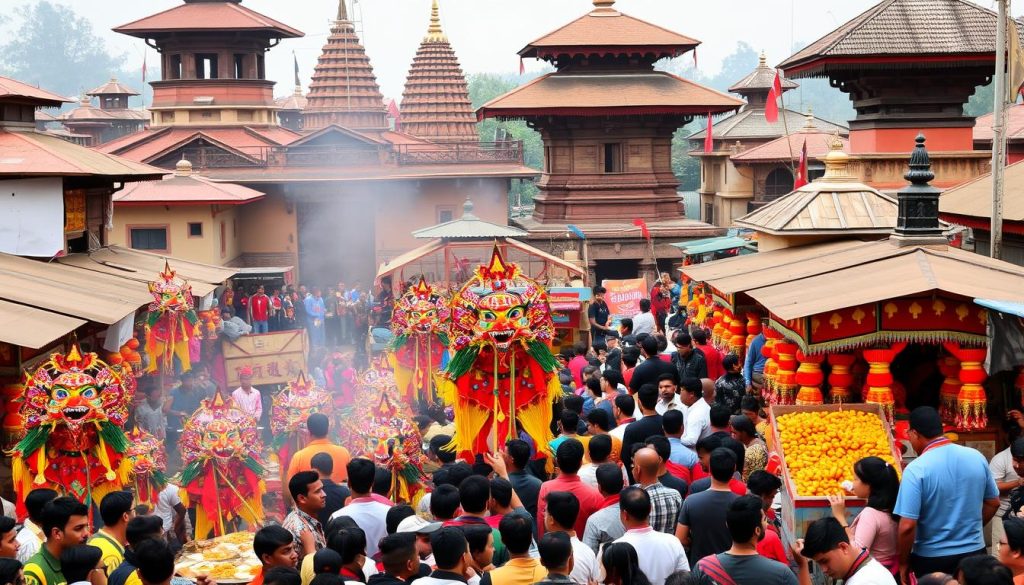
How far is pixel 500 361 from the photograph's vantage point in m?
10.9

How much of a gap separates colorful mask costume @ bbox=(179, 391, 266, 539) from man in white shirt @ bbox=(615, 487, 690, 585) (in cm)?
474

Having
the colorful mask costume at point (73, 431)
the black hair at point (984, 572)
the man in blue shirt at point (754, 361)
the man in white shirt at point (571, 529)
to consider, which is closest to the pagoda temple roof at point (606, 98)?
the man in blue shirt at point (754, 361)

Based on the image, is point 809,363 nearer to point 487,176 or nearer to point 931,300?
point 931,300

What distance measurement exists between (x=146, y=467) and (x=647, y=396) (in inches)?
157

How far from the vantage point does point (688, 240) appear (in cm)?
3014

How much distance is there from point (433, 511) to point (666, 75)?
996 inches

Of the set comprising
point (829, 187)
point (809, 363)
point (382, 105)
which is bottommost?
point (809, 363)

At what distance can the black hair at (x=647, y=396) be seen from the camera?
9.78 m

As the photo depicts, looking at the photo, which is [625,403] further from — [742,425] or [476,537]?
[476,537]

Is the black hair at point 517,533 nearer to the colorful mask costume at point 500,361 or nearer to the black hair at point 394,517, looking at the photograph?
→ the black hair at point 394,517

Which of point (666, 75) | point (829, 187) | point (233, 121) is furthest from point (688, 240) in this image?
point (829, 187)

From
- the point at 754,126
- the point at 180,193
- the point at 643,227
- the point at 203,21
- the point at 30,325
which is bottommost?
the point at 30,325

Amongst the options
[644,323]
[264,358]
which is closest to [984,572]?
[644,323]

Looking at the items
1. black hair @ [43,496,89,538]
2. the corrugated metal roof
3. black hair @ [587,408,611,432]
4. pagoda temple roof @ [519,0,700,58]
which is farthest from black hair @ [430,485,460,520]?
pagoda temple roof @ [519,0,700,58]
